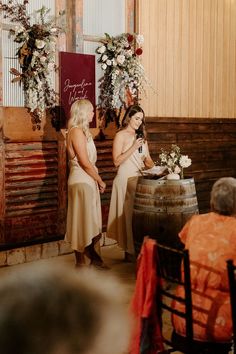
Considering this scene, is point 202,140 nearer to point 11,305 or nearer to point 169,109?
point 169,109

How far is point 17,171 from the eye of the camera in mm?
5969

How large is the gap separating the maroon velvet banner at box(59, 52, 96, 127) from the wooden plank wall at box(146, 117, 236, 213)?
1140 millimetres

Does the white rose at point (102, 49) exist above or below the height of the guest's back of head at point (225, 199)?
above

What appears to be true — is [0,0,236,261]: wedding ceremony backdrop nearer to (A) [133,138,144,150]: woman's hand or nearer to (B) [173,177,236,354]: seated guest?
(A) [133,138,144,150]: woman's hand

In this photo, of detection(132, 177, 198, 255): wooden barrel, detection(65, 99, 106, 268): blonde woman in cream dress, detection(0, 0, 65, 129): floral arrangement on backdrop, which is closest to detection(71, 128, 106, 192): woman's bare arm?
detection(65, 99, 106, 268): blonde woman in cream dress

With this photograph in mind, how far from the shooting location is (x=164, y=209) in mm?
4996

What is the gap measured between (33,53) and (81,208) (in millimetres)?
1857

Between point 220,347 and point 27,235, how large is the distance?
3.74m

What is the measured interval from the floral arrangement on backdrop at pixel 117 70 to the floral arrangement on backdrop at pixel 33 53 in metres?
0.90

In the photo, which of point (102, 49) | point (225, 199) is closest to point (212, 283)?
point (225, 199)

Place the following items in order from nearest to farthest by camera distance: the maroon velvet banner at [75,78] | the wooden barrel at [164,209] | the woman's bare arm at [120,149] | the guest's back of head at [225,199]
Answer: the guest's back of head at [225,199] → the wooden barrel at [164,209] → the woman's bare arm at [120,149] → the maroon velvet banner at [75,78]

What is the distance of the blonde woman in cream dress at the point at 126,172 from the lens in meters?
5.73

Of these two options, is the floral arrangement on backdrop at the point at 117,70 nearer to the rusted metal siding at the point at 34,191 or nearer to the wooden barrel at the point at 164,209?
the rusted metal siding at the point at 34,191

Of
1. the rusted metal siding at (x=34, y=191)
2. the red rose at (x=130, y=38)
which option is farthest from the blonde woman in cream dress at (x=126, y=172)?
the red rose at (x=130, y=38)
